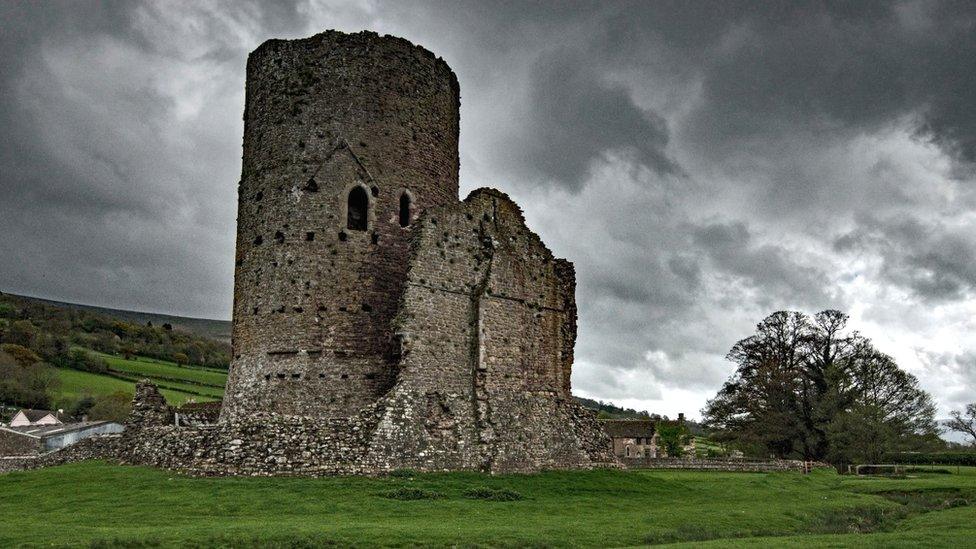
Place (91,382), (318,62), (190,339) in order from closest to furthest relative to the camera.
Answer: (318,62)
(91,382)
(190,339)

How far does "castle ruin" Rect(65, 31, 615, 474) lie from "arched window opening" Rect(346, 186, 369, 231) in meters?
0.06

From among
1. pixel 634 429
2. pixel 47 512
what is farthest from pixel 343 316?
pixel 634 429

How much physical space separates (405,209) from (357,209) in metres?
1.51

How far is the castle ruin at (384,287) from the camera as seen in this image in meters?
23.0

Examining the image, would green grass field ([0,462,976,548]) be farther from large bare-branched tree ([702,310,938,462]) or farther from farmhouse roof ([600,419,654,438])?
farmhouse roof ([600,419,654,438])

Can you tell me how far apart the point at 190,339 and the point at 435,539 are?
111 meters

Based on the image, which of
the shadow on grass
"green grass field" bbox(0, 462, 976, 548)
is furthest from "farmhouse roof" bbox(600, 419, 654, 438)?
"green grass field" bbox(0, 462, 976, 548)

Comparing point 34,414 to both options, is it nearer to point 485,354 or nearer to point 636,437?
point 636,437

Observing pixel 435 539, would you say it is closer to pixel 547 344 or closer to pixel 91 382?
pixel 547 344

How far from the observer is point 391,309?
80.8 feet

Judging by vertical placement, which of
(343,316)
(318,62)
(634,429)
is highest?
(318,62)

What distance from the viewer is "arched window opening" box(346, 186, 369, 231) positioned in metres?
25.1

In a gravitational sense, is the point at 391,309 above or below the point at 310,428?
above

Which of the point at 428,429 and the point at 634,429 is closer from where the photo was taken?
the point at 428,429
